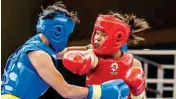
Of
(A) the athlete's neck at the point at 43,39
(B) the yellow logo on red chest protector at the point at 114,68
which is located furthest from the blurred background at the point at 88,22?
(B) the yellow logo on red chest protector at the point at 114,68

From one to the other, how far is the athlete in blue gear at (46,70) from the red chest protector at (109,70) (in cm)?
5

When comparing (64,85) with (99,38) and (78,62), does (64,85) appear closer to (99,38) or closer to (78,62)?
(78,62)

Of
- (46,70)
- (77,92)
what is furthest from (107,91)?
(46,70)

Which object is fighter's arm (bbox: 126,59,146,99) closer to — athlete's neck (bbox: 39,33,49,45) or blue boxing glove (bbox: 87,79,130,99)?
blue boxing glove (bbox: 87,79,130,99)

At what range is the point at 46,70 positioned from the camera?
3.71ft

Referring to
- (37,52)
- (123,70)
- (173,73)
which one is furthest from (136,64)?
(173,73)

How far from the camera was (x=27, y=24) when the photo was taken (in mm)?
1582

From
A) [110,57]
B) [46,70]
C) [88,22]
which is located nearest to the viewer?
[46,70]

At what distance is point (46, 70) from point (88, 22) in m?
0.56

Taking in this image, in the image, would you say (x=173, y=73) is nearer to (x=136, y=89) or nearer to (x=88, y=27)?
(x=88, y=27)

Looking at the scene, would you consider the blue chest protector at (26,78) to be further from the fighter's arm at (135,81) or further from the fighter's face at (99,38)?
the fighter's arm at (135,81)

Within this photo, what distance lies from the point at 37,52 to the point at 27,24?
46 cm

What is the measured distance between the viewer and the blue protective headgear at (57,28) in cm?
119

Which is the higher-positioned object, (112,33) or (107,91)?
(112,33)
